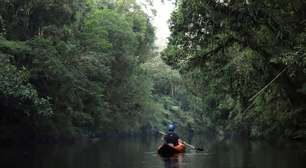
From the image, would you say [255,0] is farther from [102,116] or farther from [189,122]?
[189,122]

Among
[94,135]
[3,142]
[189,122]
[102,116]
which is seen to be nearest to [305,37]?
[3,142]

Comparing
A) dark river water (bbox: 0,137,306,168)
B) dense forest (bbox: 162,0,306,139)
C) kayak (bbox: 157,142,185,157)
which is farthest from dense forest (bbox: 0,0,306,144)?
kayak (bbox: 157,142,185,157)

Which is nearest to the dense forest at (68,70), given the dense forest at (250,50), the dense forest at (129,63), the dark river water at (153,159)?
the dense forest at (129,63)

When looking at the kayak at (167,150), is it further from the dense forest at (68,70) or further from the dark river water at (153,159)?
the dense forest at (68,70)

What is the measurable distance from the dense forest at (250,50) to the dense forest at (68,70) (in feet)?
29.2

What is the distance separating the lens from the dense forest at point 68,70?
33312mm

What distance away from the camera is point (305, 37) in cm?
2169

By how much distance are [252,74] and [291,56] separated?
9991mm

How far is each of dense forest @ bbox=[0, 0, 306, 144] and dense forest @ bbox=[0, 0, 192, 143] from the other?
0.27ft

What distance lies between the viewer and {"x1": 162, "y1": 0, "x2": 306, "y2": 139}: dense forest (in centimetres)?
2333

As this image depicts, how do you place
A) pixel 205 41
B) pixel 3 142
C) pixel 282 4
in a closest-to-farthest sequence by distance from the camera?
1. pixel 282 4
2. pixel 205 41
3. pixel 3 142

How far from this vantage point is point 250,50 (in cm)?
2800

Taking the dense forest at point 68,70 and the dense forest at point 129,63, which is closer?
the dense forest at point 129,63

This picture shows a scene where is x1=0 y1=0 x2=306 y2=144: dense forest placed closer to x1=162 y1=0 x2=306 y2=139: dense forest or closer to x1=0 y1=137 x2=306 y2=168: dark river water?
x1=162 y1=0 x2=306 y2=139: dense forest
